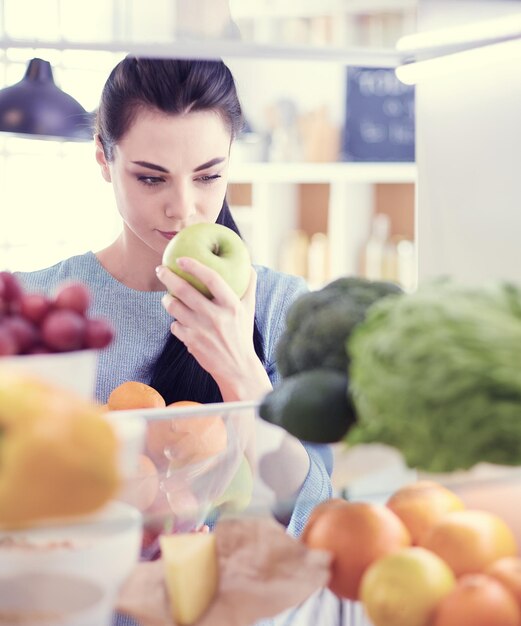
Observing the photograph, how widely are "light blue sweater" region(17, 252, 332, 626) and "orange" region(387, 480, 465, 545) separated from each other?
2.64 feet

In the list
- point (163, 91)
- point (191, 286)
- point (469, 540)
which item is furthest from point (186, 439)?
point (163, 91)

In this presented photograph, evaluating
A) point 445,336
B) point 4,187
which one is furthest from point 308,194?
point 445,336

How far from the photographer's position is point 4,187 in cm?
374

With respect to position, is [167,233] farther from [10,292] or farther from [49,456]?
[49,456]

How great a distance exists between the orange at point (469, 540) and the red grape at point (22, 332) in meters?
0.30

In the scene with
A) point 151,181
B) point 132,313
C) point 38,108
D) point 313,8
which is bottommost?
point 132,313

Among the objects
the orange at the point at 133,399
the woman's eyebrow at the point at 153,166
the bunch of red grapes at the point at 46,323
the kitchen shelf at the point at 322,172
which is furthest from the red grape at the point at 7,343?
the kitchen shelf at the point at 322,172

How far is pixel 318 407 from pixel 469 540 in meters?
0.14

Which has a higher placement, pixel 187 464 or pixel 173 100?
pixel 173 100

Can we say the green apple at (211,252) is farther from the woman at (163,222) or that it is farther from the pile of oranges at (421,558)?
the pile of oranges at (421,558)

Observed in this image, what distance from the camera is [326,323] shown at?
647 mm

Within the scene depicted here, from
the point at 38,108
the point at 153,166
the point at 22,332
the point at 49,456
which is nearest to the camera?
the point at 49,456

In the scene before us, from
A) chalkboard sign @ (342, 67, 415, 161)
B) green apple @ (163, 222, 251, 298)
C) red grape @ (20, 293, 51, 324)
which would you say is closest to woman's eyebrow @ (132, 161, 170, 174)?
green apple @ (163, 222, 251, 298)

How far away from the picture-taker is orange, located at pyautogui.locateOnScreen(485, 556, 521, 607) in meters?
0.57
